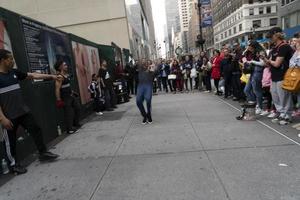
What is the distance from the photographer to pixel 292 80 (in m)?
7.12

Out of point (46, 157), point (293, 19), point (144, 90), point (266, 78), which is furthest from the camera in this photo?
point (293, 19)

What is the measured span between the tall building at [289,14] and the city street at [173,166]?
39422 mm

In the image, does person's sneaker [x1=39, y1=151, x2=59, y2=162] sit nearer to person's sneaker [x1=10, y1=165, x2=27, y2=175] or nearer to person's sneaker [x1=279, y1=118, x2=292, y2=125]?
person's sneaker [x1=10, y1=165, x2=27, y2=175]

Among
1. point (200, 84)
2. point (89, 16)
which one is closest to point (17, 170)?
point (200, 84)

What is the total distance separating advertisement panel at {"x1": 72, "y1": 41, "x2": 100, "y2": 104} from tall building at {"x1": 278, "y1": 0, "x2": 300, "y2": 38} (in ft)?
116

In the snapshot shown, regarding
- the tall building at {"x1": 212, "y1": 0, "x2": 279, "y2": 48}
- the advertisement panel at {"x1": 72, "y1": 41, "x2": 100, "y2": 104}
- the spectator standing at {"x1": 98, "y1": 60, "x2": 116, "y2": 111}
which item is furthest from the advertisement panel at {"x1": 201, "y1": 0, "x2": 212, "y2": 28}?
the tall building at {"x1": 212, "y1": 0, "x2": 279, "y2": 48}

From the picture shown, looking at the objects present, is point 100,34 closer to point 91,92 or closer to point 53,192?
point 91,92

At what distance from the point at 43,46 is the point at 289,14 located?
1801 inches

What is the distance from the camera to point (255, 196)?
4.09 meters

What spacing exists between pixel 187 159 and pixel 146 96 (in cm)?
378

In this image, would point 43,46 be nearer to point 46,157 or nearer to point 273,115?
point 46,157

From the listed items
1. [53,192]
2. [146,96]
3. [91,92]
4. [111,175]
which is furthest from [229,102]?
[53,192]

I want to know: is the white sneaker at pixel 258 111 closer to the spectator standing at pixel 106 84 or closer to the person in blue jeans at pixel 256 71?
the person in blue jeans at pixel 256 71

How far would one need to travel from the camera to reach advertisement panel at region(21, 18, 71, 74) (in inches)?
297
